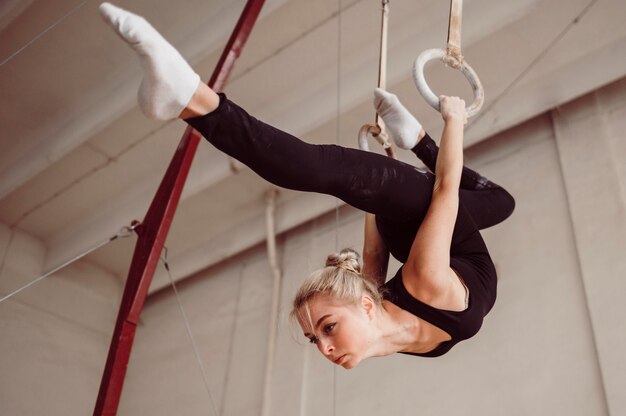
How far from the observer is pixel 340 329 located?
1865mm

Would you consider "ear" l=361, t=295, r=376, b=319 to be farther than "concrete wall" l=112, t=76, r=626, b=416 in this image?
No

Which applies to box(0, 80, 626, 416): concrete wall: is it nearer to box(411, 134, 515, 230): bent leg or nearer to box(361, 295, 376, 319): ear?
box(411, 134, 515, 230): bent leg

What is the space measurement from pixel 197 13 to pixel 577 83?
2.36 meters

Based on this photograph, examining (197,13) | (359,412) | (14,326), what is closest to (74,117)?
(197,13)

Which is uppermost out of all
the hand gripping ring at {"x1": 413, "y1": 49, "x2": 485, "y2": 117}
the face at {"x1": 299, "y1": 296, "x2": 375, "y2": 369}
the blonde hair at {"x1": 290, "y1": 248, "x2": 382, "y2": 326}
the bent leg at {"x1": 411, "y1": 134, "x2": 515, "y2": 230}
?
the hand gripping ring at {"x1": 413, "y1": 49, "x2": 485, "y2": 117}

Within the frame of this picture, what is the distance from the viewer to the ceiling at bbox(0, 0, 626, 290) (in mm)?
4012

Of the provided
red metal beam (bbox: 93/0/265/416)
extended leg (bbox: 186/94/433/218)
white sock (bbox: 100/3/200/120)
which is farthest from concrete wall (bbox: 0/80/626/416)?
white sock (bbox: 100/3/200/120)

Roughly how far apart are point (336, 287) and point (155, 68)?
752 millimetres

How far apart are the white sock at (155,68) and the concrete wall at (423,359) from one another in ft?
8.28

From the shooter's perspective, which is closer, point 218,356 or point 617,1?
point 617,1

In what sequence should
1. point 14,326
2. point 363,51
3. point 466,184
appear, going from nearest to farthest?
point 466,184 → point 363,51 → point 14,326

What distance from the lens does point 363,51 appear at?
14.5 feet

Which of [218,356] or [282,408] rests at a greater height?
[218,356]

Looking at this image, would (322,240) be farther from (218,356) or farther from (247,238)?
(218,356)
